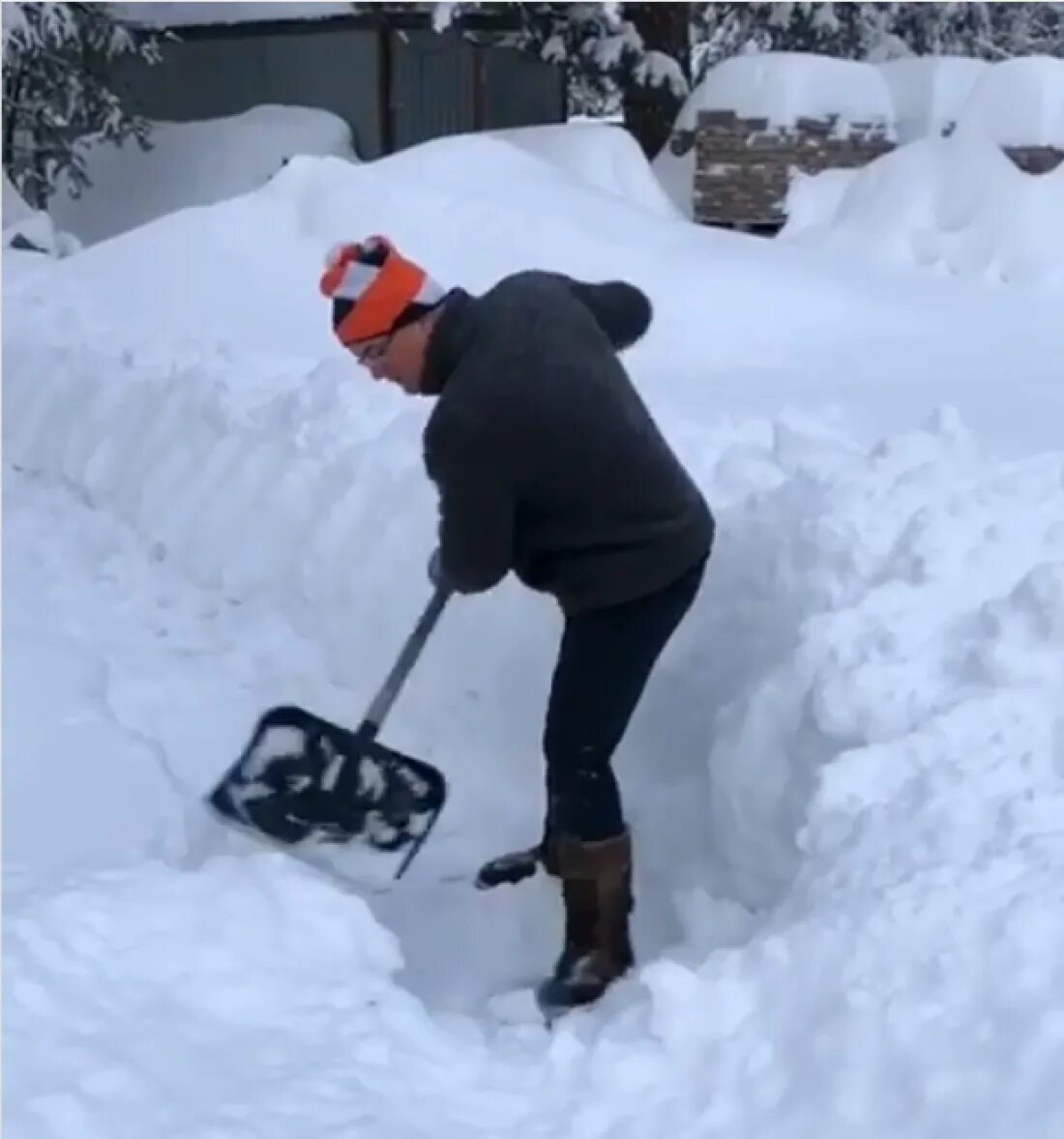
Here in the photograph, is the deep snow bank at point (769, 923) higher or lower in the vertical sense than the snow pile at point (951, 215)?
higher

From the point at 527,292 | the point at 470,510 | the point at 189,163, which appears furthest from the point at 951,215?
the point at 189,163

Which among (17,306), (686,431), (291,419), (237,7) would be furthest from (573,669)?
(237,7)

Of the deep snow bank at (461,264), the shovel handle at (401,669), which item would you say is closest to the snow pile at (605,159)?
the deep snow bank at (461,264)

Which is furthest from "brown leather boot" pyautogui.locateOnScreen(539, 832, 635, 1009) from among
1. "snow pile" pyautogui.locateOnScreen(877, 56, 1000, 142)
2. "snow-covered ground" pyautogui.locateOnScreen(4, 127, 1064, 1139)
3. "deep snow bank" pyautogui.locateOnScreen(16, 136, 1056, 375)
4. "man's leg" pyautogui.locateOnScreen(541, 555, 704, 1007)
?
"snow pile" pyautogui.locateOnScreen(877, 56, 1000, 142)

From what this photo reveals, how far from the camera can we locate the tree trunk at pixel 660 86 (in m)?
12.9

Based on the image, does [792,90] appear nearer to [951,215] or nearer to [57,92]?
[951,215]

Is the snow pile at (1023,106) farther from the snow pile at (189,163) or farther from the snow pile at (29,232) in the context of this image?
the snow pile at (189,163)

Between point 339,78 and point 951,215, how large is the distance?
744 cm

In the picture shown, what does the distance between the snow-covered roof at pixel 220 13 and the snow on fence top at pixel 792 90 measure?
419cm

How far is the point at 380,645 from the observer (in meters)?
5.20

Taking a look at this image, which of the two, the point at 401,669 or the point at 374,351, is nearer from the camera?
the point at 374,351

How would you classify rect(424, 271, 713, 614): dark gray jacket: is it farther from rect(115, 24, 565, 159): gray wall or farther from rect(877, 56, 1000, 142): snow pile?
rect(115, 24, 565, 159): gray wall

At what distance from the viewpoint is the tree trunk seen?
12.9 metres

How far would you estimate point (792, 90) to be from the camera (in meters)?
10.7
